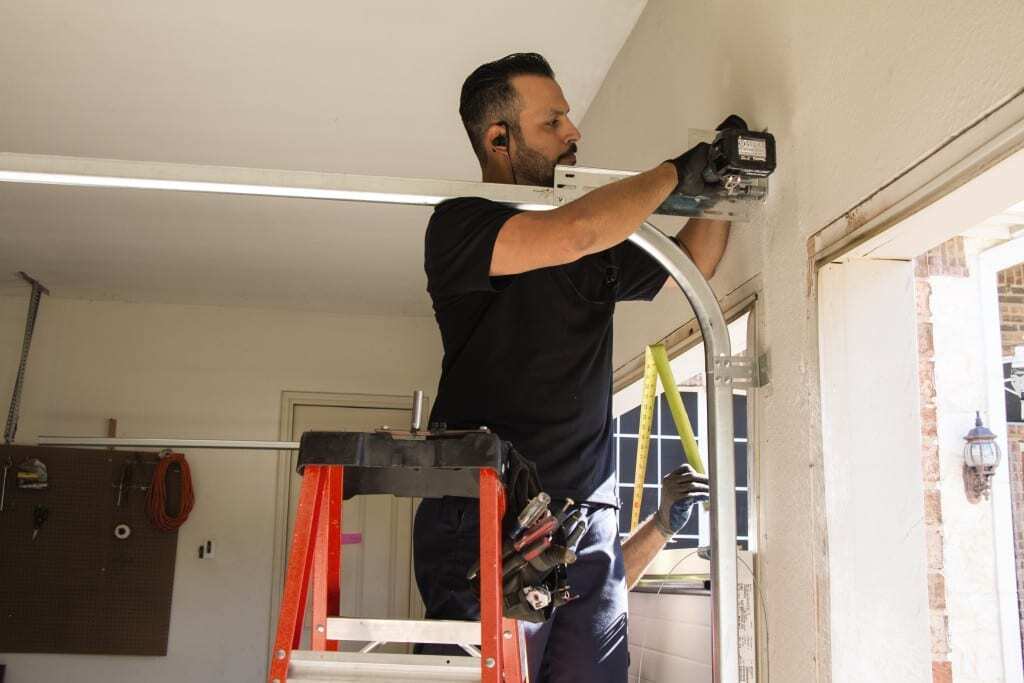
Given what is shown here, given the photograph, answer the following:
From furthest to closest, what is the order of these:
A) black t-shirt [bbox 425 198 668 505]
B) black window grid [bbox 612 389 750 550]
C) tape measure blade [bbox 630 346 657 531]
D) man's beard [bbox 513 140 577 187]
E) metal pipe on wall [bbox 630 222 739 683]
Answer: black window grid [bbox 612 389 750 550] < tape measure blade [bbox 630 346 657 531] < man's beard [bbox 513 140 577 187] < black t-shirt [bbox 425 198 668 505] < metal pipe on wall [bbox 630 222 739 683]

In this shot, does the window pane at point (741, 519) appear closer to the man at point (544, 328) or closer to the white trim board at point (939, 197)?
the man at point (544, 328)

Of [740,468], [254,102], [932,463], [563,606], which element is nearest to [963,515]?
[932,463]

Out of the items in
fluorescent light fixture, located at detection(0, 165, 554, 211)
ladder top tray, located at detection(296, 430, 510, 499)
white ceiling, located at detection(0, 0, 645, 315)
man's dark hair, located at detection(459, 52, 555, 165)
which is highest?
white ceiling, located at detection(0, 0, 645, 315)

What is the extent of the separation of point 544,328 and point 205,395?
17.0 ft

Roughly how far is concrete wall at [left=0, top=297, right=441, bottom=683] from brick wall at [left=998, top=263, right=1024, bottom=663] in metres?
3.77

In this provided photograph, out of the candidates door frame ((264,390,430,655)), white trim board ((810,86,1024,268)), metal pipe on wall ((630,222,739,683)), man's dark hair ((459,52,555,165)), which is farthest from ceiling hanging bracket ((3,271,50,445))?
white trim board ((810,86,1024,268))

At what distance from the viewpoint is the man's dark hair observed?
7.85ft

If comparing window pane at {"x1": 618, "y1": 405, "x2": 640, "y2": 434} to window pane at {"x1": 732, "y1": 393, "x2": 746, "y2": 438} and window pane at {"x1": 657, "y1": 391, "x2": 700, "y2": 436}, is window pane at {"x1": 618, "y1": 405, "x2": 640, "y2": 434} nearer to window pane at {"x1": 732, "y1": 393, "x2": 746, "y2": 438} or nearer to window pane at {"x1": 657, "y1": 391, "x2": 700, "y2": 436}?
window pane at {"x1": 657, "y1": 391, "x2": 700, "y2": 436}

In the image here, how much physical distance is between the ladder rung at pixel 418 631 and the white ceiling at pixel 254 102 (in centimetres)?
216

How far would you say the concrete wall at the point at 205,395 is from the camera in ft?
21.4

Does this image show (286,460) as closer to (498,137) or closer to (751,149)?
(498,137)

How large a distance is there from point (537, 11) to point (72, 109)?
79.9 inches

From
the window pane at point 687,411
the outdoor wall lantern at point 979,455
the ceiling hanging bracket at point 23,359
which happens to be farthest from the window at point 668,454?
the ceiling hanging bracket at point 23,359

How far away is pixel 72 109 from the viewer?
4.09m
